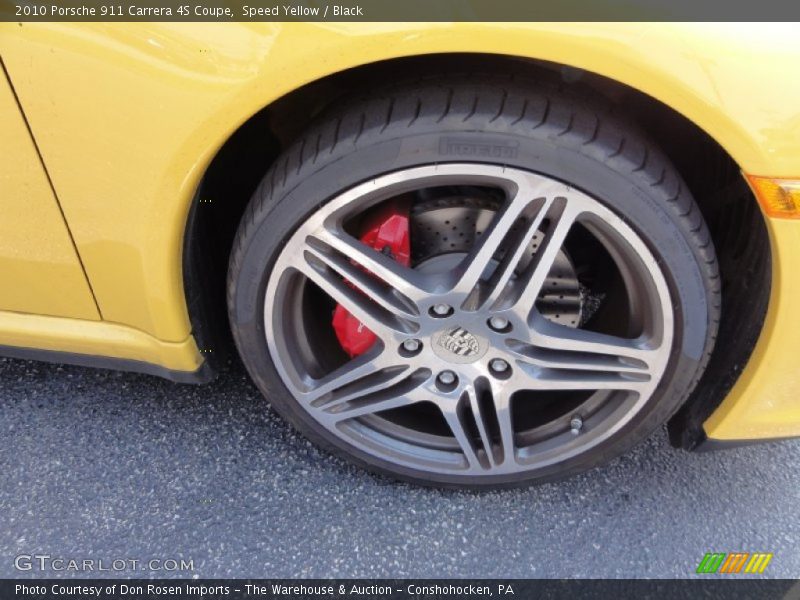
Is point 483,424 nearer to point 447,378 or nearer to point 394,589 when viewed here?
point 447,378

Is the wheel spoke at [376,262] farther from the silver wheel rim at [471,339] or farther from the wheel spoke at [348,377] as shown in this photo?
the wheel spoke at [348,377]

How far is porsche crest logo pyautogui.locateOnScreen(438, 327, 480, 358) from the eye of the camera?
1.46 m

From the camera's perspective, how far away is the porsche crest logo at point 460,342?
1.46 m

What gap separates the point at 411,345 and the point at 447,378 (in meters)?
0.13

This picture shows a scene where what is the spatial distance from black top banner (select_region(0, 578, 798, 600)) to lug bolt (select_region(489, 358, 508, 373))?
0.47m

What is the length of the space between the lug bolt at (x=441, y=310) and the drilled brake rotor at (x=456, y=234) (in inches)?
5.7

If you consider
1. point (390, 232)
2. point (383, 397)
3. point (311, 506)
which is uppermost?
point (390, 232)

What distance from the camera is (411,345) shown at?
1.49 meters

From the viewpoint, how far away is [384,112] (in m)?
1.27

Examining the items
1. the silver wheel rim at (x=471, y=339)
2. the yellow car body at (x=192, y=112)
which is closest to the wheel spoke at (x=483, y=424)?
the silver wheel rim at (x=471, y=339)
